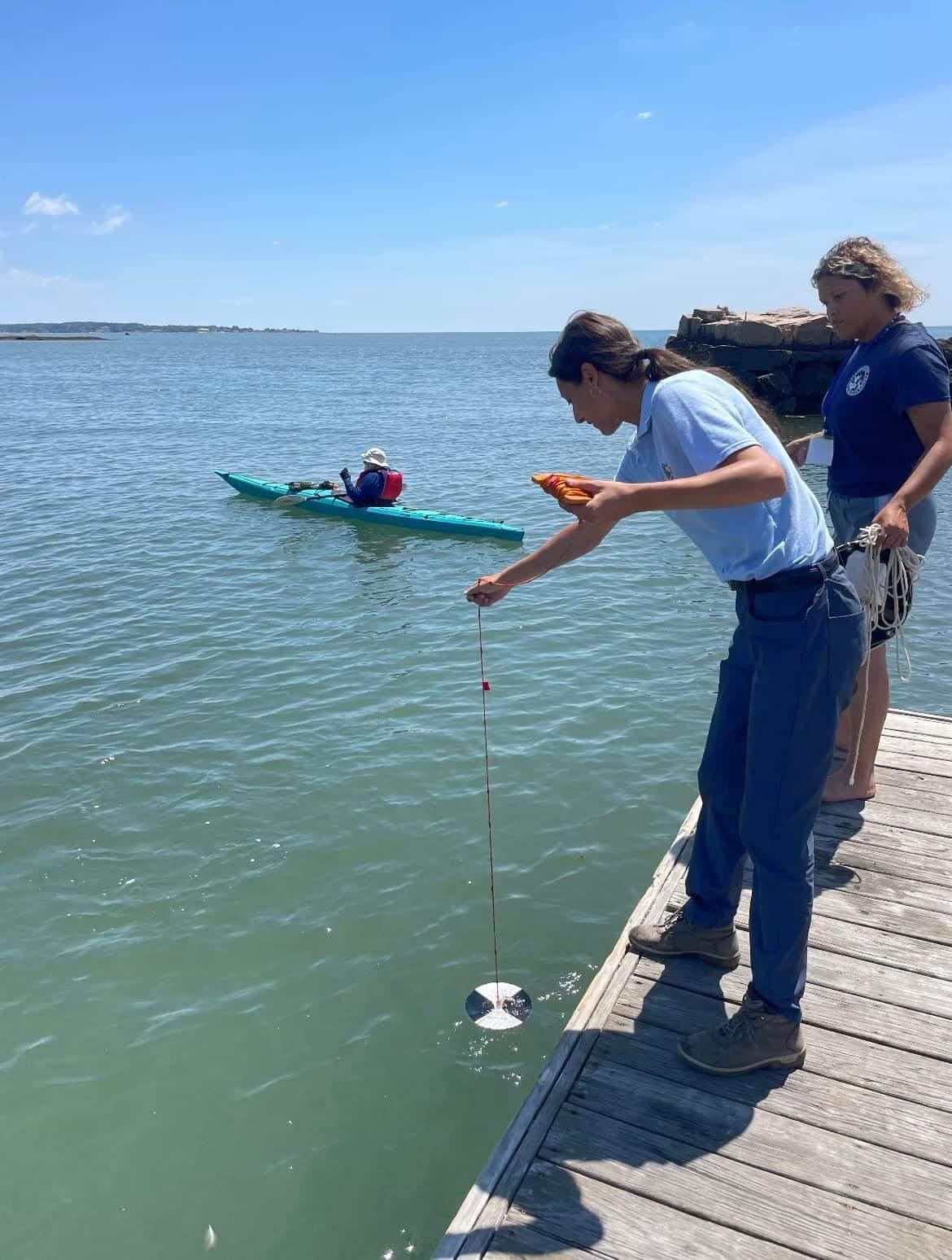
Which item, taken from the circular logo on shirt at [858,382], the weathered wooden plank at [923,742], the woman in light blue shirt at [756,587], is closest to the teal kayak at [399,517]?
the weathered wooden plank at [923,742]

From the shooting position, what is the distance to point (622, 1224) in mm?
2578

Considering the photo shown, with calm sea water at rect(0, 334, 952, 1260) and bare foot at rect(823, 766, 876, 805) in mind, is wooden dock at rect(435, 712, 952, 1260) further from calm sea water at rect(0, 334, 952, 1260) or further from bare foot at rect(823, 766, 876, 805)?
calm sea water at rect(0, 334, 952, 1260)

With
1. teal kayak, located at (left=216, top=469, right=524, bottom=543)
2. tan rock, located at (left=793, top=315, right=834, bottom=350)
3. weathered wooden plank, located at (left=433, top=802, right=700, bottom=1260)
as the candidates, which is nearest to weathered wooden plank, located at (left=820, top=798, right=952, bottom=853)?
weathered wooden plank, located at (left=433, top=802, right=700, bottom=1260)

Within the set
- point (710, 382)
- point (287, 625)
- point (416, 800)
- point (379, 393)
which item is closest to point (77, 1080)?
point (416, 800)

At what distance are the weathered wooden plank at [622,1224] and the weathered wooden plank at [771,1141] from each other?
0.25 meters

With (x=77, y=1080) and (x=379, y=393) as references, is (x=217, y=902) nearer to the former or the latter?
(x=77, y=1080)

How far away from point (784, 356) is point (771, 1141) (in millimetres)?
32015

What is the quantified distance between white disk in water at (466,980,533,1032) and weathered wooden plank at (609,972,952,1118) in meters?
1.44

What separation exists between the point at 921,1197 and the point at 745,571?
1828mm

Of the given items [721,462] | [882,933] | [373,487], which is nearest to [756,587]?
[721,462]

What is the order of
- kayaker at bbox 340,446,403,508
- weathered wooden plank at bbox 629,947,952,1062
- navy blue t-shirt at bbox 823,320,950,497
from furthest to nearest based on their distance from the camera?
1. kayaker at bbox 340,446,403,508
2. navy blue t-shirt at bbox 823,320,950,497
3. weathered wooden plank at bbox 629,947,952,1062

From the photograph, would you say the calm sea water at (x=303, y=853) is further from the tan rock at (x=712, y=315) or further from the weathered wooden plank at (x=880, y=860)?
the tan rock at (x=712, y=315)

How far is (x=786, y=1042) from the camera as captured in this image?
3.04m

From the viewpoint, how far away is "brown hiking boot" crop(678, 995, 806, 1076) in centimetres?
303
